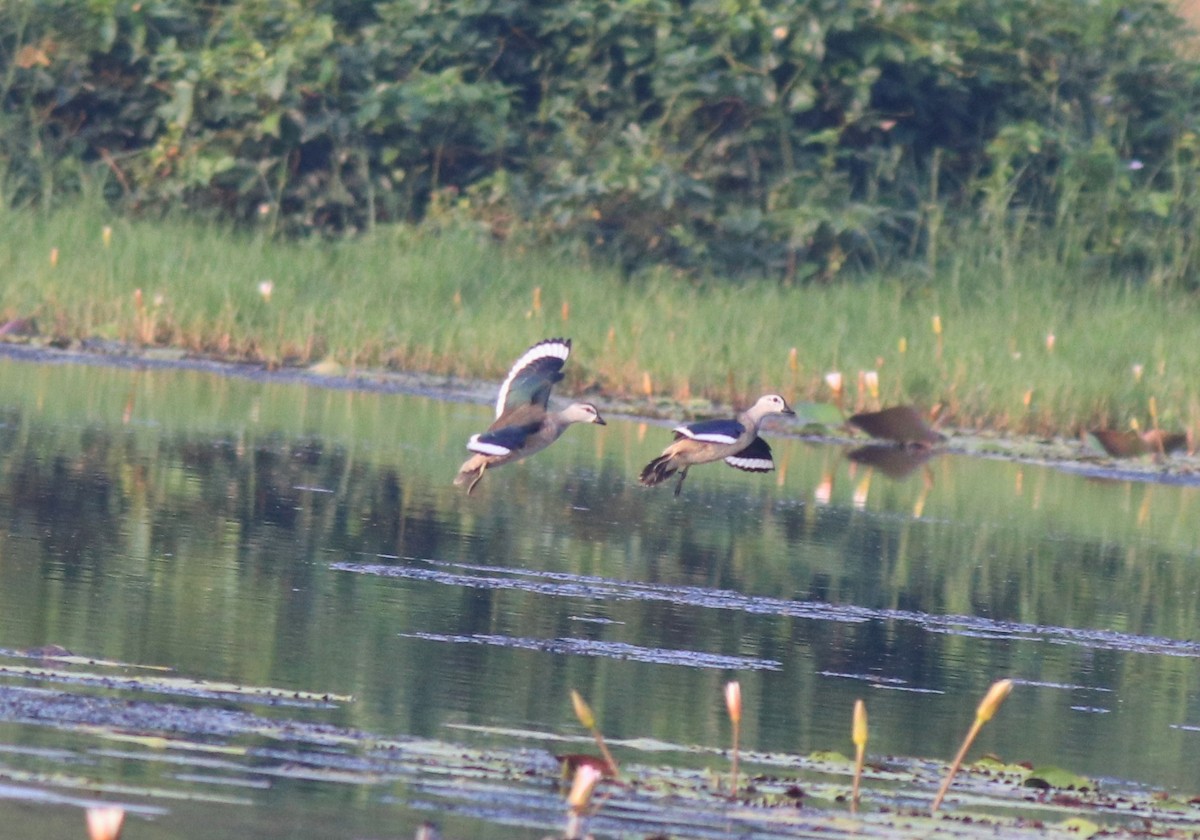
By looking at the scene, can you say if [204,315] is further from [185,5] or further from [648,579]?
[648,579]

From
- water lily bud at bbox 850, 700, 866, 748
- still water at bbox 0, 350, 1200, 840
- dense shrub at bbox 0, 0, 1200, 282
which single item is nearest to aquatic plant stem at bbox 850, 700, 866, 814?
water lily bud at bbox 850, 700, 866, 748

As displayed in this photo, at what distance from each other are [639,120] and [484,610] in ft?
35.5

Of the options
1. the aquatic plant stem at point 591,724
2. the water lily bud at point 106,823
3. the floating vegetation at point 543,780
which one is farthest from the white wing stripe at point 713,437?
the water lily bud at point 106,823

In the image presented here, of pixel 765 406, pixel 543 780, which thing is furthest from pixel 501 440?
pixel 543 780

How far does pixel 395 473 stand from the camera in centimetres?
995

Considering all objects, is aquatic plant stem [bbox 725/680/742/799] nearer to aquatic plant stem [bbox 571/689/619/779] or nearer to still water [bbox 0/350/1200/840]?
aquatic plant stem [bbox 571/689/619/779]

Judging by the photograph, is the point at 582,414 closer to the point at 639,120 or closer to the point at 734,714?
the point at 734,714

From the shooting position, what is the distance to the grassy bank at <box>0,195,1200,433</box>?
1298 cm

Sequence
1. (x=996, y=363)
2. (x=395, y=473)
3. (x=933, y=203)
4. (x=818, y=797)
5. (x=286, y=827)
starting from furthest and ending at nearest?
1. (x=933, y=203)
2. (x=996, y=363)
3. (x=395, y=473)
4. (x=818, y=797)
5. (x=286, y=827)

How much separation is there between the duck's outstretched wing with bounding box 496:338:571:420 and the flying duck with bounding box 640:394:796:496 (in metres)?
0.52

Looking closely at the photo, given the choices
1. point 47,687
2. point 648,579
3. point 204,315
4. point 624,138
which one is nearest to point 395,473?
point 648,579

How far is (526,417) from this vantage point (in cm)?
817

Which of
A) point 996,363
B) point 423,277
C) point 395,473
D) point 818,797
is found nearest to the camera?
point 818,797

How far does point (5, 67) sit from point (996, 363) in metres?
7.66
